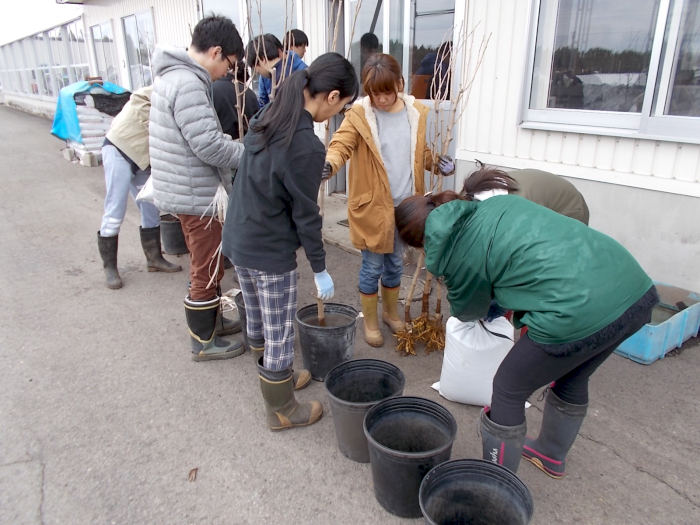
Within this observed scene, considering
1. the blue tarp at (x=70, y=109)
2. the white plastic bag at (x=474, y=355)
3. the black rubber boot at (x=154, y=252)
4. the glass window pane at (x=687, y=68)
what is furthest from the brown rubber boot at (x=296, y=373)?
the blue tarp at (x=70, y=109)

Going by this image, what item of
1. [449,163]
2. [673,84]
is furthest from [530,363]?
[673,84]

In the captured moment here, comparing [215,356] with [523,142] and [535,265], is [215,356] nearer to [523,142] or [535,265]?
[535,265]

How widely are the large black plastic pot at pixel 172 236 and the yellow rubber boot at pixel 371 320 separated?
2639 mm

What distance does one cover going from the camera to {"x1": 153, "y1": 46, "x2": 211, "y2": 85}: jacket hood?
114 inches

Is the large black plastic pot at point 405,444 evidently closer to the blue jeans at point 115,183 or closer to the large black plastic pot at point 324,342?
the large black plastic pot at point 324,342

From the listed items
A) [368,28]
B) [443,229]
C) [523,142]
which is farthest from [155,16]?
[443,229]

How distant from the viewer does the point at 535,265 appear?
69.2 inches

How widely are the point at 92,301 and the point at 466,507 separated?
12.2ft

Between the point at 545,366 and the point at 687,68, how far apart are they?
277cm

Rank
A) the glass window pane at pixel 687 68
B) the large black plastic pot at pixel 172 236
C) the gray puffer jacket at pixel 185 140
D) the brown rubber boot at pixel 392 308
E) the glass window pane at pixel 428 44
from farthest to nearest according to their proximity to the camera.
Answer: the large black plastic pot at pixel 172 236 < the glass window pane at pixel 428 44 < the brown rubber boot at pixel 392 308 < the glass window pane at pixel 687 68 < the gray puffer jacket at pixel 185 140

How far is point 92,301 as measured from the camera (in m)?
4.37

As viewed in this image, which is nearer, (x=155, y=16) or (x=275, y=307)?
(x=275, y=307)

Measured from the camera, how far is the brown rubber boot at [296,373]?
117 inches

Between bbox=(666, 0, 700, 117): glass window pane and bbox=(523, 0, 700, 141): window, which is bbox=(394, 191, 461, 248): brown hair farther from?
bbox=(666, 0, 700, 117): glass window pane
